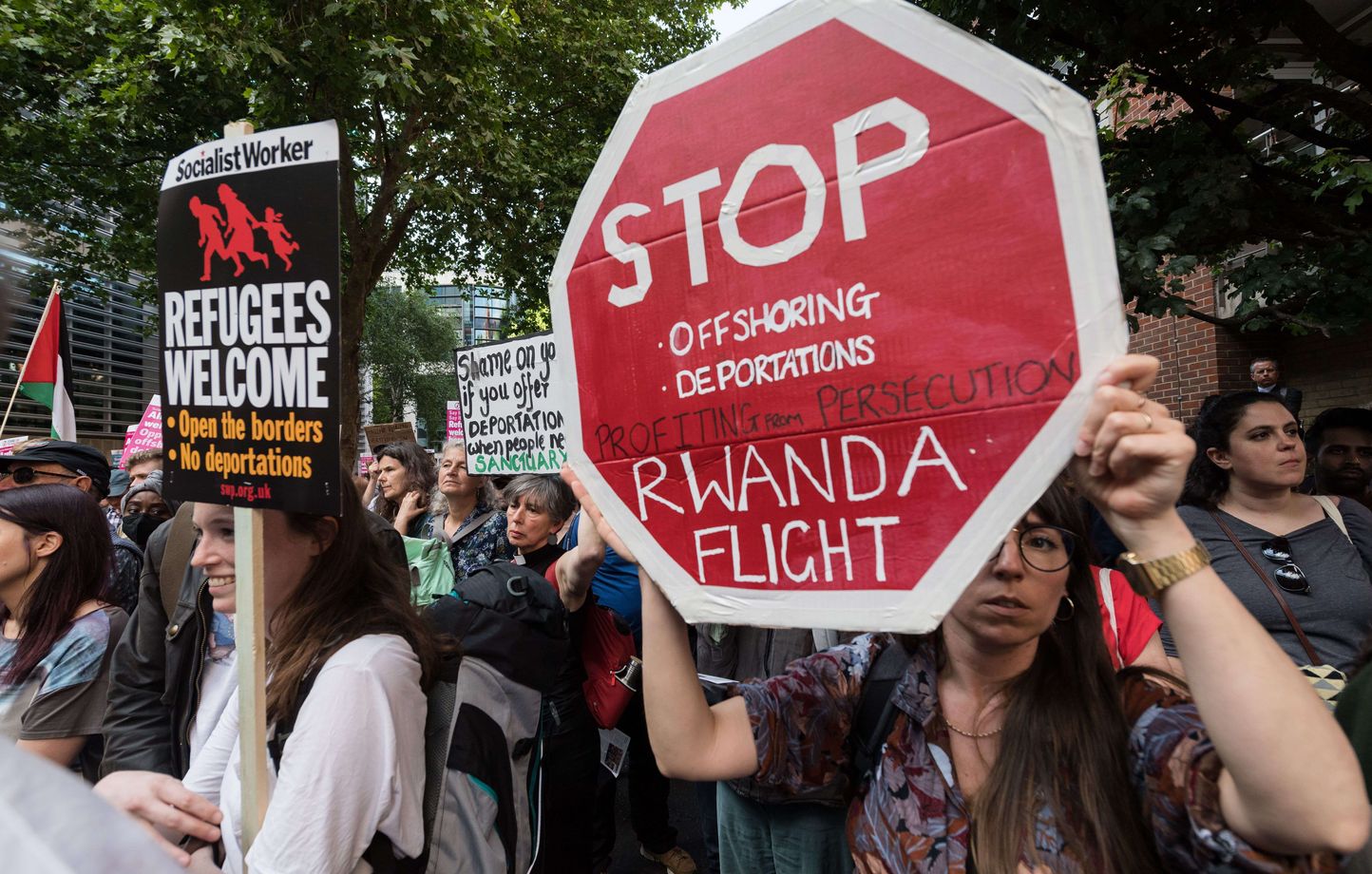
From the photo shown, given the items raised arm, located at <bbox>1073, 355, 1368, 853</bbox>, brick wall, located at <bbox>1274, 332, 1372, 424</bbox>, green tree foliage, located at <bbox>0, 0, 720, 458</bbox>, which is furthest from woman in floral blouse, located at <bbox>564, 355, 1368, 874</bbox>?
brick wall, located at <bbox>1274, 332, 1372, 424</bbox>

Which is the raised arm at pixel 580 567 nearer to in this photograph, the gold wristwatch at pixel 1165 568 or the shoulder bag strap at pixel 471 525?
the gold wristwatch at pixel 1165 568

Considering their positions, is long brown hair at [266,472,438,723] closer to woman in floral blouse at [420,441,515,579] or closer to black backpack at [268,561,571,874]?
black backpack at [268,561,571,874]

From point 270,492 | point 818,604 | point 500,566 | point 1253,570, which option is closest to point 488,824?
point 500,566

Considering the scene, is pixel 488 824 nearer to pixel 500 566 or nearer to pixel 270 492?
pixel 500 566

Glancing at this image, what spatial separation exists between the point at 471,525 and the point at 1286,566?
3635 mm

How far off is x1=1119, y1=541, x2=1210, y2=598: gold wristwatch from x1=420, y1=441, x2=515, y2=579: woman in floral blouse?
11.3 ft

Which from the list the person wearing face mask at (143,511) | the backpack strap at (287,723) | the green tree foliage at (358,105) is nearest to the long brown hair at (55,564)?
the backpack strap at (287,723)

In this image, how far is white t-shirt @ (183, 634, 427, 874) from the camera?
1.34 m

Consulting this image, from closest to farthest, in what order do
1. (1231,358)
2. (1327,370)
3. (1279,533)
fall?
1. (1279,533)
2. (1327,370)
3. (1231,358)

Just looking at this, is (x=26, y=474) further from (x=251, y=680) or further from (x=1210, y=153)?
(x=1210, y=153)

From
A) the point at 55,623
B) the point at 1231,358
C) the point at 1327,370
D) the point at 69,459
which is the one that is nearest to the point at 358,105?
the point at 69,459

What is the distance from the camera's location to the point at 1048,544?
4.34 ft

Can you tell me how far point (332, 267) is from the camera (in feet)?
5.03

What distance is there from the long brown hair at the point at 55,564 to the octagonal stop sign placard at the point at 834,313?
2108 millimetres
